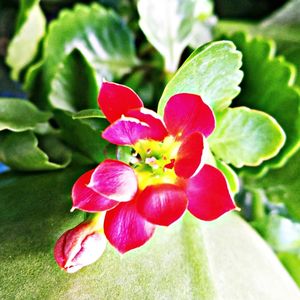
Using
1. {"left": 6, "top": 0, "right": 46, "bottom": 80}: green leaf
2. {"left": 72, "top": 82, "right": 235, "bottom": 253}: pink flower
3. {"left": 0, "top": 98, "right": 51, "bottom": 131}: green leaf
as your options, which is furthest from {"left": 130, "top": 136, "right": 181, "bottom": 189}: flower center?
{"left": 6, "top": 0, "right": 46, "bottom": 80}: green leaf

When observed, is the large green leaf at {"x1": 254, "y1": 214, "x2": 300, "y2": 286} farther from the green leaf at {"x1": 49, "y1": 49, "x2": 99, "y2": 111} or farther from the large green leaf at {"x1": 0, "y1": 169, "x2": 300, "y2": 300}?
the green leaf at {"x1": 49, "y1": 49, "x2": 99, "y2": 111}

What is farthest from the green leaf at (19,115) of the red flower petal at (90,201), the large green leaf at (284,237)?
the large green leaf at (284,237)

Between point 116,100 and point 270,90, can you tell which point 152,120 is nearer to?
point 116,100

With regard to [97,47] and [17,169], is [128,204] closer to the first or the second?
[17,169]

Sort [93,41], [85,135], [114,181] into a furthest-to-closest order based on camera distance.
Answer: [93,41]
[85,135]
[114,181]

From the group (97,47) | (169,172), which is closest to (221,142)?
(169,172)

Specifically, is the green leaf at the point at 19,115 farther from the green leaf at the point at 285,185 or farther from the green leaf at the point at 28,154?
the green leaf at the point at 285,185

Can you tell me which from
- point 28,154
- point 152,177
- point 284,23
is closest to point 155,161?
point 152,177
